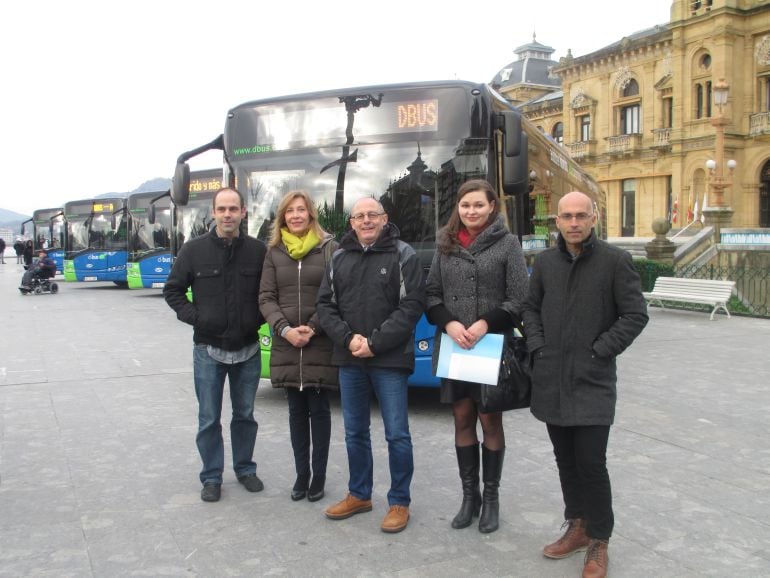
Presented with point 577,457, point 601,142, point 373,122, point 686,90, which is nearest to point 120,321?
point 373,122

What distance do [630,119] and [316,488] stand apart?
46363 mm

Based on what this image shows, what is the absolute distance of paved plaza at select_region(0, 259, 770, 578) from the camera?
369 centimetres

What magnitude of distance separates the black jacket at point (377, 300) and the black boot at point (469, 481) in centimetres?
56

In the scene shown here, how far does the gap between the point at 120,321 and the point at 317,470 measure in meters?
11.4

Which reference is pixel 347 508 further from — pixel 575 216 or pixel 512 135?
pixel 512 135

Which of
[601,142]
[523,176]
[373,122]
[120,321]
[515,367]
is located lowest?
[120,321]

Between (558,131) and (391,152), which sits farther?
(558,131)

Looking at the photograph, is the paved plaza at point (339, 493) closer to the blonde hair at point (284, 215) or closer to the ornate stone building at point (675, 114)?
the blonde hair at point (284, 215)

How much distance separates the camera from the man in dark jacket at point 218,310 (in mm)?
4582

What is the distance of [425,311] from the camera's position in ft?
13.7

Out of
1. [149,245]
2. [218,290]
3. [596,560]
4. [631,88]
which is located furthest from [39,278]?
[631,88]

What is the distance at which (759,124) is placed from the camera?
1506 inches

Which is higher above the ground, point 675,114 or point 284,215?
point 675,114

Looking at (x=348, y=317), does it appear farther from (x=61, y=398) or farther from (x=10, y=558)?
(x=61, y=398)
